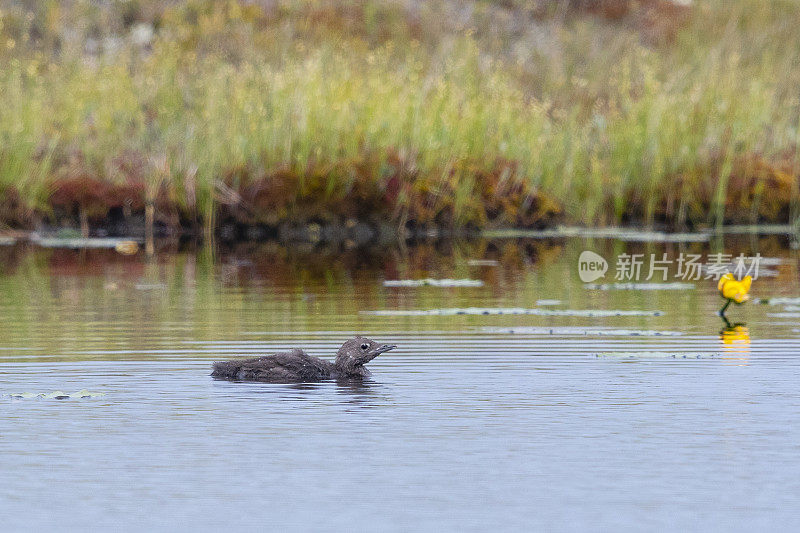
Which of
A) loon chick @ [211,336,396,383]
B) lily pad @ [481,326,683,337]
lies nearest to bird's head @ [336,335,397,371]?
loon chick @ [211,336,396,383]

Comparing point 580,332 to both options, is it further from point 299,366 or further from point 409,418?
point 409,418

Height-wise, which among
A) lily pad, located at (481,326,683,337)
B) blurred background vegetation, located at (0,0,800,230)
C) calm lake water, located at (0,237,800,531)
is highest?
blurred background vegetation, located at (0,0,800,230)

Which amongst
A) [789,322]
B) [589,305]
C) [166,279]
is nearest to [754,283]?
[589,305]

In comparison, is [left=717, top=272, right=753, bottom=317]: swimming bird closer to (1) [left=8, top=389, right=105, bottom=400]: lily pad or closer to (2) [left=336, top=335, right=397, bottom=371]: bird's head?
(2) [left=336, top=335, right=397, bottom=371]: bird's head

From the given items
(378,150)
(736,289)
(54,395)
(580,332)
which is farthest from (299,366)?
(378,150)

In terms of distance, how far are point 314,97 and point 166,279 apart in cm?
730

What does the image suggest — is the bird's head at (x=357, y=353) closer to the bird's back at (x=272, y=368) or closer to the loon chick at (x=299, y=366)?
the loon chick at (x=299, y=366)

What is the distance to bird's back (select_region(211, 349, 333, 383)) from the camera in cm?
868

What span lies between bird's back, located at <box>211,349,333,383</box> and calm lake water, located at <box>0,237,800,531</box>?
101 millimetres

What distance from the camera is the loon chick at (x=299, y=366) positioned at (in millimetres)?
8688

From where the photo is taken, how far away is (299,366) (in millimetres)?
8734

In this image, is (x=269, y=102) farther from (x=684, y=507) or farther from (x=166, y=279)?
(x=684, y=507)

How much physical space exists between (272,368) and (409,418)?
1359mm

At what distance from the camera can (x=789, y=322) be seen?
38.3 feet
